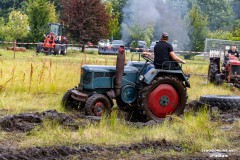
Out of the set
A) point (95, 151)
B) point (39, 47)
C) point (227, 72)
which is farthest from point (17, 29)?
point (95, 151)

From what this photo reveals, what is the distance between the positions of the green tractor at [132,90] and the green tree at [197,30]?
34.2 m

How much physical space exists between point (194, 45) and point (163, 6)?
4849mm

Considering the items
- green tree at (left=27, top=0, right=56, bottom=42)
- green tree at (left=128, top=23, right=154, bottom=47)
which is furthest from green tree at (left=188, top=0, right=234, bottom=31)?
green tree at (left=27, top=0, right=56, bottom=42)

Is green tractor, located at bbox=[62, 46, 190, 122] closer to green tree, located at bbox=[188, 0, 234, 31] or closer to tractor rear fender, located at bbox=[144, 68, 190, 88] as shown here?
tractor rear fender, located at bbox=[144, 68, 190, 88]

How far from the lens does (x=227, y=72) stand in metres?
17.2

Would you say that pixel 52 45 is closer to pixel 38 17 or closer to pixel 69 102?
pixel 38 17

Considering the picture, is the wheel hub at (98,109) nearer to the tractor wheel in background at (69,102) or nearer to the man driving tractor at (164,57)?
the tractor wheel in background at (69,102)

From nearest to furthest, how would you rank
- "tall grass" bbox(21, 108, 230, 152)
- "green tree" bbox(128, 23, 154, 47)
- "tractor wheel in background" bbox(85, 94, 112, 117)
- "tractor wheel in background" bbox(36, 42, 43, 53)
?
"tall grass" bbox(21, 108, 230, 152) < "tractor wheel in background" bbox(85, 94, 112, 117) < "tractor wheel in background" bbox(36, 42, 43, 53) < "green tree" bbox(128, 23, 154, 47)

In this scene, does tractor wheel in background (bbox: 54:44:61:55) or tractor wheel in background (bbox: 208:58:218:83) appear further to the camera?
tractor wheel in background (bbox: 54:44:61:55)

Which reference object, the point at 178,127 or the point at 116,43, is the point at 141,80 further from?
the point at 116,43

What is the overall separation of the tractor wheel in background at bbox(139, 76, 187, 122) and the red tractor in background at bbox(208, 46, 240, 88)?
7709 mm

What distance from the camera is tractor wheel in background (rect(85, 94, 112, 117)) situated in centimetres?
881

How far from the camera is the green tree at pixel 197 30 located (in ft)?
141

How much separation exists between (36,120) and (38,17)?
1301 inches
